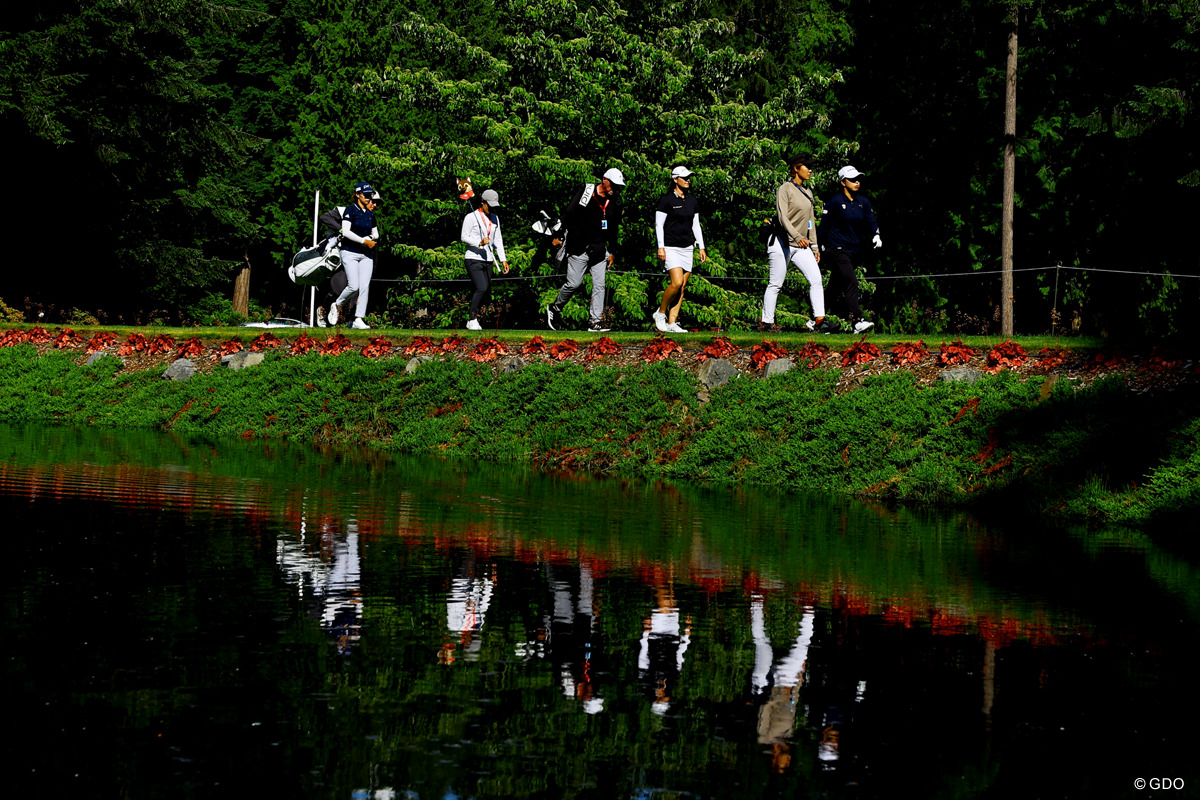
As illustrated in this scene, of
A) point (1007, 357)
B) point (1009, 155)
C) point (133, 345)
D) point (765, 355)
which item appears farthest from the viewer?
point (1009, 155)

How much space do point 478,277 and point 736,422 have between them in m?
6.80

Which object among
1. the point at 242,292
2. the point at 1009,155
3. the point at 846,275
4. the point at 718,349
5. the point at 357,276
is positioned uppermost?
the point at 1009,155

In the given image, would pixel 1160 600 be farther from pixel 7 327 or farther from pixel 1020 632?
pixel 7 327

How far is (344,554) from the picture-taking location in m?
9.75

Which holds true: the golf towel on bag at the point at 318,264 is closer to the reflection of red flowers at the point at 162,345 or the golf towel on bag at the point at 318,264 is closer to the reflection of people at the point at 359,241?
the reflection of people at the point at 359,241

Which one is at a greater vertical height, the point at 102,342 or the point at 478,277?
the point at 478,277

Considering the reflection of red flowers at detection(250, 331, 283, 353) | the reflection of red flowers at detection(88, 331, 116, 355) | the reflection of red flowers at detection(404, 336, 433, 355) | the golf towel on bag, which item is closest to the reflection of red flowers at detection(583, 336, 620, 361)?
the reflection of red flowers at detection(404, 336, 433, 355)

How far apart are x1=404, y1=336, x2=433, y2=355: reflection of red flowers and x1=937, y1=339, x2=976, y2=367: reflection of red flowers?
7.57m

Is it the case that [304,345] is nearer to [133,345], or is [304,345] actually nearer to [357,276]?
[357,276]

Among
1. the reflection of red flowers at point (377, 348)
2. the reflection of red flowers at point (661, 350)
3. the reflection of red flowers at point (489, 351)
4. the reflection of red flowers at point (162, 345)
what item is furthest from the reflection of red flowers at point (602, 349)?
the reflection of red flowers at point (162, 345)

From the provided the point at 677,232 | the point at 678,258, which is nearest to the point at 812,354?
the point at 678,258

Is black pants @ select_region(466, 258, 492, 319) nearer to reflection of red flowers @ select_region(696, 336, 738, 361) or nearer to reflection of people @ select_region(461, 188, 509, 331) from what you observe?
reflection of people @ select_region(461, 188, 509, 331)

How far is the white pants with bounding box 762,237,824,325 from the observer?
1938 cm

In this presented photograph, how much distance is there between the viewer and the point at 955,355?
661 inches
